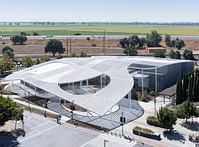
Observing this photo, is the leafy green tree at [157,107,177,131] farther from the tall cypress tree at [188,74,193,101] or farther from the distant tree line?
the tall cypress tree at [188,74,193,101]

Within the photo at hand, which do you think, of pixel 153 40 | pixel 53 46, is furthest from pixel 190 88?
pixel 153 40

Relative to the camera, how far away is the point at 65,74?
61.0m

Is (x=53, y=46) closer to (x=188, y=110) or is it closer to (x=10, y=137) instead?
(x=10, y=137)

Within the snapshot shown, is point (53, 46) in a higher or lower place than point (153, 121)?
higher

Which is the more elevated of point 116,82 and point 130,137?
point 116,82

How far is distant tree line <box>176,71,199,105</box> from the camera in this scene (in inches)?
2167

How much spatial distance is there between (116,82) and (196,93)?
13948 millimetres

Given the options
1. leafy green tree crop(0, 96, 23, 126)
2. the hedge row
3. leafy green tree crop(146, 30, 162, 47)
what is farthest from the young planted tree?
leafy green tree crop(146, 30, 162, 47)

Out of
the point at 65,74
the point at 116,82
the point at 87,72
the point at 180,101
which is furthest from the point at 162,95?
the point at 65,74

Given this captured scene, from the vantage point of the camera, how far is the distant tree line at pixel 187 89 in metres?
55.0

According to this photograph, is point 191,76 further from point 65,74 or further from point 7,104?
point 7,104

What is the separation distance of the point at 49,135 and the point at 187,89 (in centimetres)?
2550

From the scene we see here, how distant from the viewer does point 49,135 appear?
43.0m

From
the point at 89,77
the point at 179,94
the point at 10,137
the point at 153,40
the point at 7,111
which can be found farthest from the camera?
the point at 153,40
